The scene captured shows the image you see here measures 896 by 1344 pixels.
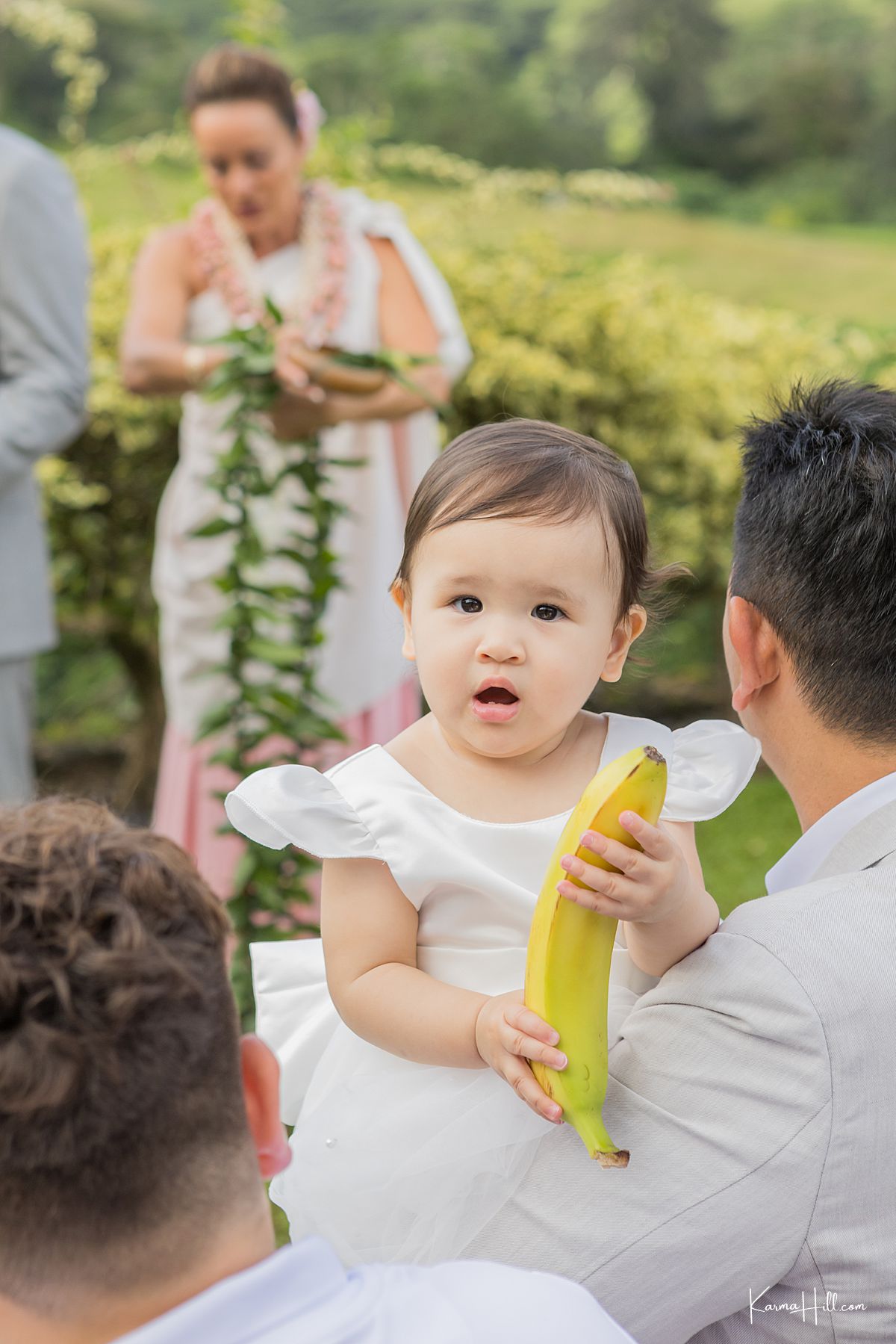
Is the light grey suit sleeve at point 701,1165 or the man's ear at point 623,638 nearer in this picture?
the light grey suit sleeve at point 701,1165

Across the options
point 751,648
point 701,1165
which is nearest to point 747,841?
point 751,648

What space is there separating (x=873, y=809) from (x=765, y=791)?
5434 mm

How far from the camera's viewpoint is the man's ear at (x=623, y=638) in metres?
2.06

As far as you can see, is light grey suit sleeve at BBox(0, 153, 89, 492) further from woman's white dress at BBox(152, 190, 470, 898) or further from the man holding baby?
the man holding baby

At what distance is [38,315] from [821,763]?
2.83 meters

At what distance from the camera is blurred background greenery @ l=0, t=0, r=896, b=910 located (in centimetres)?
662

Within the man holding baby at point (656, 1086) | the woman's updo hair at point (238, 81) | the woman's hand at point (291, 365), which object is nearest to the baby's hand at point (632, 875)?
the man holding baby at point (656, 1086)

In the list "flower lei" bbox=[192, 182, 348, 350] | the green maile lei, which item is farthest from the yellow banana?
"flower lei" bbox=[192, 182, 348, 350]

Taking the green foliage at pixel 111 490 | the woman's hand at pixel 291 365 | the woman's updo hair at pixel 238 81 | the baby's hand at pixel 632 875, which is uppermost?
the woman's updo hair at pixel 238 81

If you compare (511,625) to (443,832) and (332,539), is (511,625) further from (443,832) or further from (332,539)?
(332,539)

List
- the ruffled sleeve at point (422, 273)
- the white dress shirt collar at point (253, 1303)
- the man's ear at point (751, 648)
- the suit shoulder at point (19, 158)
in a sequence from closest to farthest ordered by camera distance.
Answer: the white dress shirt collar at point (253, 1303)
the man's ear at point (751, 648)
the suit shoulder at point (19, 158)
the ruffled sleeve at point (422, 273)

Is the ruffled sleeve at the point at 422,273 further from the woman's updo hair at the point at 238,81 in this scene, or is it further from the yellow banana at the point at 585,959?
the yellow banana at the point at 585,959

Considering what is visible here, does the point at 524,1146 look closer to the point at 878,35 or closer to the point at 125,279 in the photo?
the point at 125,279

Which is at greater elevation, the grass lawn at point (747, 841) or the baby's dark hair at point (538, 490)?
the baby's dark hair at point (538, 490)
